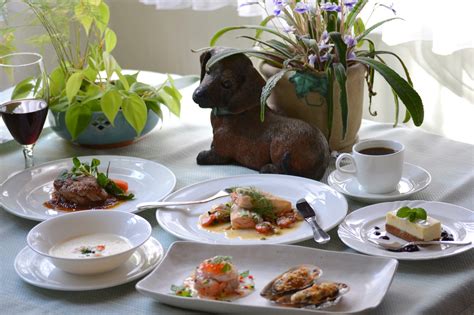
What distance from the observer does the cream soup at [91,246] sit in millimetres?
1169

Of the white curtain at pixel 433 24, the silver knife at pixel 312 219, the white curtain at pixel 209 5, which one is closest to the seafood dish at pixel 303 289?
the silver knife at pixel 312 219

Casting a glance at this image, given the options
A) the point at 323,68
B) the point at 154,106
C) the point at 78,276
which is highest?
the point at 323,68

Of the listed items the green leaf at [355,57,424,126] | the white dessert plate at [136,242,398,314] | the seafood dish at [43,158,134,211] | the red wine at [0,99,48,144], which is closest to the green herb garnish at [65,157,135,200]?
the seafood dish at [43,158,134,211]

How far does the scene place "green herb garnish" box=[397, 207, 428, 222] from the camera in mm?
1195

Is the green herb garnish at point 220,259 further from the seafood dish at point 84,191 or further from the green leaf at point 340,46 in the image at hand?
the green leaf at point 340,46

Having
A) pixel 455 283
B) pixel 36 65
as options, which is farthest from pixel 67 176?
pixel 455 283

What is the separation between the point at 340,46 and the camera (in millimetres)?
1462

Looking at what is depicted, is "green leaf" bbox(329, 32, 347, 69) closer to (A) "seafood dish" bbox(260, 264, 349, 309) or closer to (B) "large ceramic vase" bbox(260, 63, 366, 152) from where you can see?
(B) "large ceramic vase" bbox(260, 63, 366, 152)

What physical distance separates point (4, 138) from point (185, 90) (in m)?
0.53

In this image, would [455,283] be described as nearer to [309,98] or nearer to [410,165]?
[410,165]

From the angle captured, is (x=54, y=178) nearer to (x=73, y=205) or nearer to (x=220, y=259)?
(x=73, y=205)

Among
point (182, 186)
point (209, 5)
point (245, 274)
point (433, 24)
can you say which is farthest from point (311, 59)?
point (209, 5)

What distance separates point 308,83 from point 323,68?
0.05 meters

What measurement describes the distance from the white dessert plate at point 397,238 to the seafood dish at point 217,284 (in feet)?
0.71
